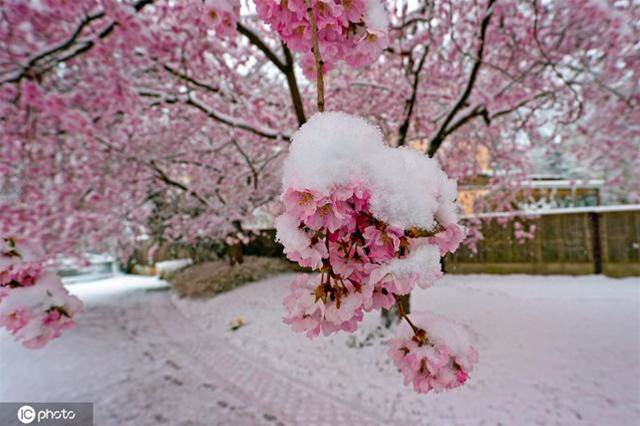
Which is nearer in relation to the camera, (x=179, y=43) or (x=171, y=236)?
(x=179, y=43)

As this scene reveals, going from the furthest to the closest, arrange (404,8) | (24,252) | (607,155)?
(607,155) < (404,8) < (24,252)

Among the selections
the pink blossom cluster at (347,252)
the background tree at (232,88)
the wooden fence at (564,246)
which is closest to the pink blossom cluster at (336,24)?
the pink blossom cluster at (347,252)

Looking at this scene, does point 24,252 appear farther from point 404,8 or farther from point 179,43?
point 404,8

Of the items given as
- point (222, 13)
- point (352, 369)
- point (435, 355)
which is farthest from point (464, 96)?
point (435, 355)

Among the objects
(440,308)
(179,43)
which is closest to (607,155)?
(440,308)

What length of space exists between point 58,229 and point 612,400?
26.8 feet

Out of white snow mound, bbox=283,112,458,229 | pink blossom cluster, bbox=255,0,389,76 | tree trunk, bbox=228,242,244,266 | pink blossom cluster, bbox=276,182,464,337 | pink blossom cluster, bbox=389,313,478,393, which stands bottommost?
tree trunk, bbox=228,242,244,266

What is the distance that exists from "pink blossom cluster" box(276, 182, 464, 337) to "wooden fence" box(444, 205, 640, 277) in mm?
9371

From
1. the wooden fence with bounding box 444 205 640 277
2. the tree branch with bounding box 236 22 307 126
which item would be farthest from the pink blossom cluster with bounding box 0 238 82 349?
the wooden fence with bounding box 444 205 640 277

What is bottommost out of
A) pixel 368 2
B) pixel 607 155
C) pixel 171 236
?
pixel 171 236

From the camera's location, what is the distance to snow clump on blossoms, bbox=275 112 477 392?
718mm

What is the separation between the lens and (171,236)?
11945 millimetres
